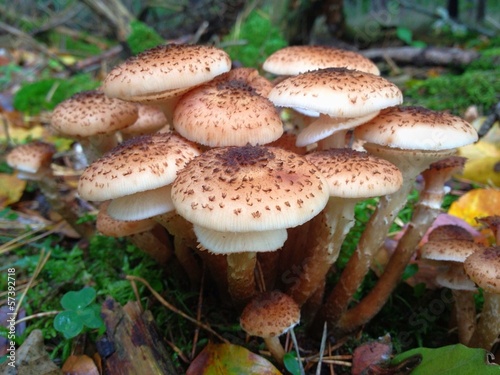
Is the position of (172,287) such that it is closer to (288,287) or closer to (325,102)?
(288,287)

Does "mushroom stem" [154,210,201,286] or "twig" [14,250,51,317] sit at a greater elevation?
"mushroom stem" [154,210,201,286]

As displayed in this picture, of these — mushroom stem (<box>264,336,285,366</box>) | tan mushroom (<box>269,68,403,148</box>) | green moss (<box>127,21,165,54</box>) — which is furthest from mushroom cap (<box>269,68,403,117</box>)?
green moss (<box>127,21,165,54</box>)

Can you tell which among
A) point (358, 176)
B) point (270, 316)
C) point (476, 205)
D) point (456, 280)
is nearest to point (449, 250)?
point (456, 280)

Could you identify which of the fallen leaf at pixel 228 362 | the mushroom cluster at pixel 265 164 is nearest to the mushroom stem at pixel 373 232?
the mushroom cluster at pixel 265 164

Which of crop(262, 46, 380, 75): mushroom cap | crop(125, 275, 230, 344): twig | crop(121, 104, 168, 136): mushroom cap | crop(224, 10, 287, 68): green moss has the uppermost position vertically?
crop(262, 46, 380, 75): mushroom cap

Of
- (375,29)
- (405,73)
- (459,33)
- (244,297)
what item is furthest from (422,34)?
(244,297)

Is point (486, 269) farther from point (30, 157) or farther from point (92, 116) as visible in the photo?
point (30, 157)

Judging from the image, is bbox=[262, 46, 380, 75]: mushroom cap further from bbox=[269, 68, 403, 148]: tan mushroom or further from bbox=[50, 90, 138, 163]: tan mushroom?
bbox=[50, 90, 138, 163]: tan mushroom

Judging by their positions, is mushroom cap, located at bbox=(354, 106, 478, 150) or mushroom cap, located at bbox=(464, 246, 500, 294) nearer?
mushroom cap, located at bbox=(464, 246, 500, 294)
